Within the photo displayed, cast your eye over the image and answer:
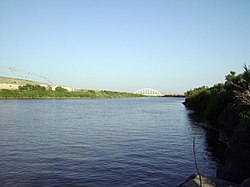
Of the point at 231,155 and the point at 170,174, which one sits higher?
the point at 231,155

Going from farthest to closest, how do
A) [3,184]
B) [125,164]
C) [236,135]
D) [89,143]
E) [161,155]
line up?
1. [89,143]
2. [161,155]
3. [125,164]
4. [236,135]
5. [3,184]

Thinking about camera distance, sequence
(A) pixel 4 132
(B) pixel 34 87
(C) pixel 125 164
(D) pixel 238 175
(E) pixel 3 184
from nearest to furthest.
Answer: (D) pixel 238 175 < (E) pixel 3 184 < (C) pixel 125 164 < (A) pixel 4 132 < (B) pixel 34 87

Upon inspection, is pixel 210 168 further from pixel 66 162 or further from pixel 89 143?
pixel 89 143

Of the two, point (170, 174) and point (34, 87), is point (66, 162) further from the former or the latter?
point (34, 87)

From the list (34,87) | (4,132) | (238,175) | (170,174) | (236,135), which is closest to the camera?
(238,175)

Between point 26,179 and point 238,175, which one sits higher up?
point 238,175

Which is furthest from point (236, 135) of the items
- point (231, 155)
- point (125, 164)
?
point (125, 164)

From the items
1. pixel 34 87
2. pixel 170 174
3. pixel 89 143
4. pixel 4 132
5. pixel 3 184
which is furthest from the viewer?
pixel 34 87

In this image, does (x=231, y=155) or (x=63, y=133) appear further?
(x=63, y=133)

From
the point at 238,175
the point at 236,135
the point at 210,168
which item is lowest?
the point at 210,168

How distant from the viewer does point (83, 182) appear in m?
18.4

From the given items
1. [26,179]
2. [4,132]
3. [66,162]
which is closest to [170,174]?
[66,162]

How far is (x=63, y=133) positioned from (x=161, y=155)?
644 inches

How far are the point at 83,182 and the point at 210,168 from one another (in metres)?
10.5
